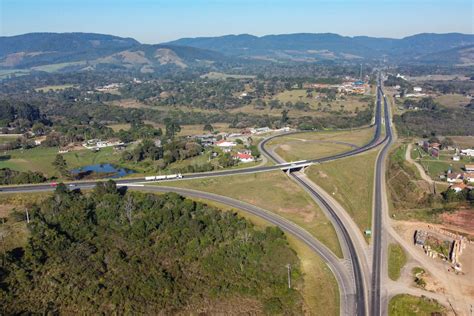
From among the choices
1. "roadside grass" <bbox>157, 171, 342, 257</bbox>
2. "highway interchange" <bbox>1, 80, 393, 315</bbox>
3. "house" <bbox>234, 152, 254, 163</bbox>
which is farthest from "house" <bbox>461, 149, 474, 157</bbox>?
"house" <bbox>234, 152, 254, 163</bbox>

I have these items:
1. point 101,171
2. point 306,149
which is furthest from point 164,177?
point 306,149

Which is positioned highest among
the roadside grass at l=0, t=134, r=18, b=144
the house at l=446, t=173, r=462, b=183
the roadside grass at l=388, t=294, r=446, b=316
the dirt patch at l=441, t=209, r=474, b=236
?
the roadside grass at l=0, t=134, r=18, b=144

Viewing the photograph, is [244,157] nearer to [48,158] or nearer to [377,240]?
[377,240]

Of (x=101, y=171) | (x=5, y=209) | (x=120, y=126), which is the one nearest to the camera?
(x=5, y=209)

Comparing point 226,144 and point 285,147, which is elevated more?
point 226,144

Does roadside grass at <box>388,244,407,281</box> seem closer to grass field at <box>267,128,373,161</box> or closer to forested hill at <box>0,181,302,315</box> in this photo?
forested hill at <box>0,181,302,315</box>

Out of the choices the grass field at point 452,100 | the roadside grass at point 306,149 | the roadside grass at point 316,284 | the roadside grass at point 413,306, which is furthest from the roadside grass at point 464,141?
the roadside grass at point 413,306
